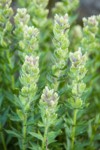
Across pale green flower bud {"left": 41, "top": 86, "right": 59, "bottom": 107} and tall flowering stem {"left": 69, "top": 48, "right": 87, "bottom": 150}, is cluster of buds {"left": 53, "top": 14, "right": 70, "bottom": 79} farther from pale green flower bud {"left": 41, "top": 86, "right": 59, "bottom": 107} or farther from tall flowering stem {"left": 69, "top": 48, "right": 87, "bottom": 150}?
pale green flower bud {"left": 41, "top": 86, "right": 59, "bottom": 107}

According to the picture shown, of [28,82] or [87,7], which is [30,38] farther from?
[87,7]

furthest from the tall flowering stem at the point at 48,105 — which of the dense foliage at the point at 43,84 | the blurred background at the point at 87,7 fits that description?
the blurred background at the point at 87,7

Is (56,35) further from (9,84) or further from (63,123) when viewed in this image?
(9,84)

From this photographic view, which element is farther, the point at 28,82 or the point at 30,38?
the point at 30,38

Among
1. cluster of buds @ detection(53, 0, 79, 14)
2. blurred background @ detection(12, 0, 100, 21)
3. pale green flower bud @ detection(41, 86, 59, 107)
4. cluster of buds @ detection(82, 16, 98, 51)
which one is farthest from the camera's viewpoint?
blurred background @ detection(12, 0, 100, 21)

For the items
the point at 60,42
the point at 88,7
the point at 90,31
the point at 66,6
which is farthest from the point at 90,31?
the point at 88,7

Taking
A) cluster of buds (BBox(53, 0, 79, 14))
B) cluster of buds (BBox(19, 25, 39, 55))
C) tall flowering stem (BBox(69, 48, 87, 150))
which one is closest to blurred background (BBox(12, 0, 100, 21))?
cluster of buds (BBox(53, 0, 79, 14))

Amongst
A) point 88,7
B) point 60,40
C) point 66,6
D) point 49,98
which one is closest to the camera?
point 49,98
